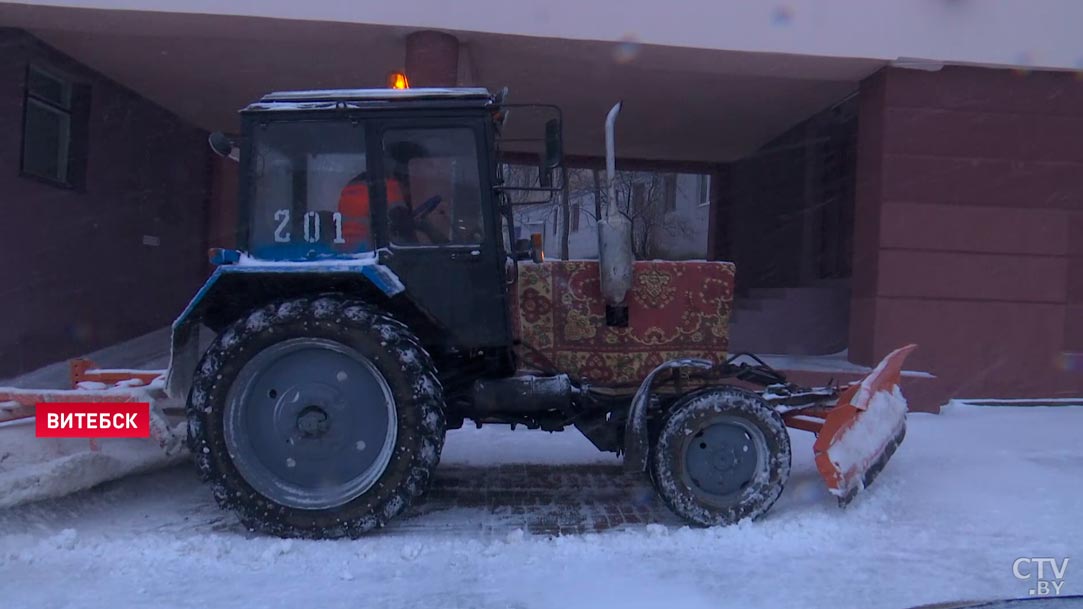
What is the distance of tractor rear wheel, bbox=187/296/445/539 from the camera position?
4441 millimetres

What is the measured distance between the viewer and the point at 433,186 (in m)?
4.79

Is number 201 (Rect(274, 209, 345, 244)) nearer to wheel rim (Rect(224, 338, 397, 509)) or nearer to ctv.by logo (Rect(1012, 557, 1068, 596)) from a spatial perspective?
wheel rim (Rect(224, 338, 397, 509))

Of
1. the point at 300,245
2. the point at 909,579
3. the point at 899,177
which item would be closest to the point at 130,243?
the point at 300,245

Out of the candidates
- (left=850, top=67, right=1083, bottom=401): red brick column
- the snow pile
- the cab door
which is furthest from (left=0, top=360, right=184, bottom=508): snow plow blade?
(left=850, top=67, right=1083, bottom=401): red brick column

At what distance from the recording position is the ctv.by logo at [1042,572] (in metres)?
3.95

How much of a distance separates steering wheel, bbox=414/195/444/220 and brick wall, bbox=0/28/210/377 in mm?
5938

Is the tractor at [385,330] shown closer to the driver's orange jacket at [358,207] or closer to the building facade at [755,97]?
the driver's orange jacket at [358,207]

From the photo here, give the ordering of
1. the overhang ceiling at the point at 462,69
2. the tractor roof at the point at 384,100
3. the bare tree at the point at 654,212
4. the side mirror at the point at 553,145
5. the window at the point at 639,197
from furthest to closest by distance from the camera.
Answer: the window at the point at 639,197 → the bare tree at the point at 654,212 → the overhang ceiling at the point at 462,69 → the tractor roof at the point at 384,100 → the side mirror at the point at 553,145

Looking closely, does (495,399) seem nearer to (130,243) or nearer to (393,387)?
(393,387)

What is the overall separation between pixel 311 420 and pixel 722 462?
2.33 meters

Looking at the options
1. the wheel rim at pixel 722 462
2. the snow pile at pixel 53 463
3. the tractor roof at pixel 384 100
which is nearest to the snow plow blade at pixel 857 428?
the wheel rim at pixel 722 462

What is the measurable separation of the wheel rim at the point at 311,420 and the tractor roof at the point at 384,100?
135cm

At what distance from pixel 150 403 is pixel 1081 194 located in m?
8.71

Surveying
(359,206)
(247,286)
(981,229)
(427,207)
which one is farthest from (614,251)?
(981,229)
